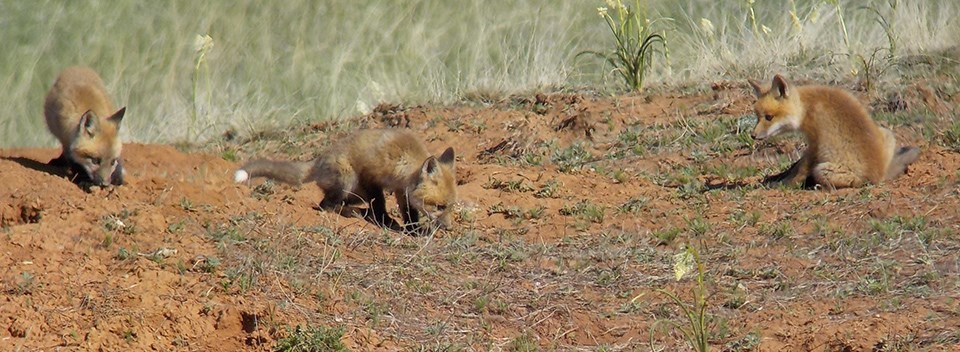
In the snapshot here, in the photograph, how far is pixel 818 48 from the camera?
14156mm

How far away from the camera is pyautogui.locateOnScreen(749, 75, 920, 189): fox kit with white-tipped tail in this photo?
32.3ft

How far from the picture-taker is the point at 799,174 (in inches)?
395

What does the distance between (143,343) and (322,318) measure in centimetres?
99

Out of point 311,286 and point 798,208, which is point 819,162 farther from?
point 311,286

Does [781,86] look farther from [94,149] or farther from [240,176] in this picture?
[94,149]

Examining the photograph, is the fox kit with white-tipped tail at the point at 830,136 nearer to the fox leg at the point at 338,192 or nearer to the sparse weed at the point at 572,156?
the sparse weed at the point at 572,156

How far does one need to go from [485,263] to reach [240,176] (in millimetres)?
2675

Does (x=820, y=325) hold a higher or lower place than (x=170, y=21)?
higher

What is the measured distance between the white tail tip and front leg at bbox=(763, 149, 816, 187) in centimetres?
432

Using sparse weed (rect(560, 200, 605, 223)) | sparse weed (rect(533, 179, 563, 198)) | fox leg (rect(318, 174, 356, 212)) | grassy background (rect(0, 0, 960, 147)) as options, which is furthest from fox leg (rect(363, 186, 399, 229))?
grassy background (rect(0, 0, 960, 147))

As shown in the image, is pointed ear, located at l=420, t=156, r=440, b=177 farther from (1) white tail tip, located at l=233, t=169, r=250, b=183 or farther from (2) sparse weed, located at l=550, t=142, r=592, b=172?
(2) sparse weed, located at l=550, t=142, r=592, b=172

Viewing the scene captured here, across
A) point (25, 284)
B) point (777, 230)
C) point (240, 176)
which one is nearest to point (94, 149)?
point (240, 176)

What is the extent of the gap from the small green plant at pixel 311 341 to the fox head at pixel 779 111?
16.6ft

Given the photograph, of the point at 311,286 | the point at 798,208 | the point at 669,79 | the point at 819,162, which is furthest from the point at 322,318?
the point at 669,79
